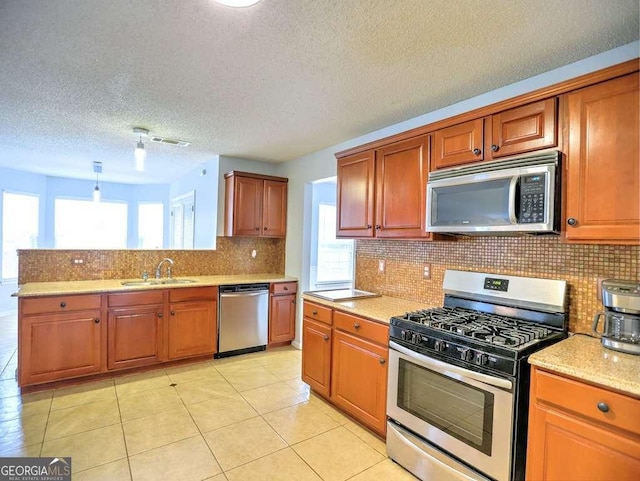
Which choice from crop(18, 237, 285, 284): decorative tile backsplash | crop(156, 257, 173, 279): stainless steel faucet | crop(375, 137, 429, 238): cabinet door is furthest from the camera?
crop(156, 257, 173, 279): stainless steel faucet

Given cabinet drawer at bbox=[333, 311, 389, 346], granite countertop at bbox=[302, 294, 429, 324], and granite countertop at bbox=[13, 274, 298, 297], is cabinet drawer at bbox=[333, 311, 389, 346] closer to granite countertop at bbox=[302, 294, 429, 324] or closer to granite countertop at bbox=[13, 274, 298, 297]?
A: granite countertop at bbox=[302, 294, 429, 324]

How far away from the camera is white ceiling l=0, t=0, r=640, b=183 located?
1.57 m

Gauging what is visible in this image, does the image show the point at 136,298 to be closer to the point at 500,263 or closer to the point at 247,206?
the point at 247,206

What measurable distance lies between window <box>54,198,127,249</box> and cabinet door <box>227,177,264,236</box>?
3451 mm

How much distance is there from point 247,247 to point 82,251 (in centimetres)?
185

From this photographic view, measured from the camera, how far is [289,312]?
4336 millimetres

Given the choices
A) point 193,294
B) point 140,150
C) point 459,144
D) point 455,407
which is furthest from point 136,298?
point 459,144

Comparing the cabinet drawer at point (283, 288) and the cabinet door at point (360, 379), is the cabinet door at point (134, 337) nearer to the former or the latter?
the cabinet drawer at point (283, 288)

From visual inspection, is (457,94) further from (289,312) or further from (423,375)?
(289,312)

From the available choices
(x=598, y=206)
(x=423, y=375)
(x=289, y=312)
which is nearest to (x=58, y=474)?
(x=423, y=375)

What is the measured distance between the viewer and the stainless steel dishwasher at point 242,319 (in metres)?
3.83

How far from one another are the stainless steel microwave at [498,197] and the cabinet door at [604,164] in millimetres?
92

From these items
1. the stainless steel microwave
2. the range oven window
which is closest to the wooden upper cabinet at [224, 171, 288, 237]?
the stainless steel microwave

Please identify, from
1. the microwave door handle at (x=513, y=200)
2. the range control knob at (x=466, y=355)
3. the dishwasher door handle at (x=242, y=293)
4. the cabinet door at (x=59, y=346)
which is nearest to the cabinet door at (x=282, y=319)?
the dishwasher door handle at (x=242, y=293)
